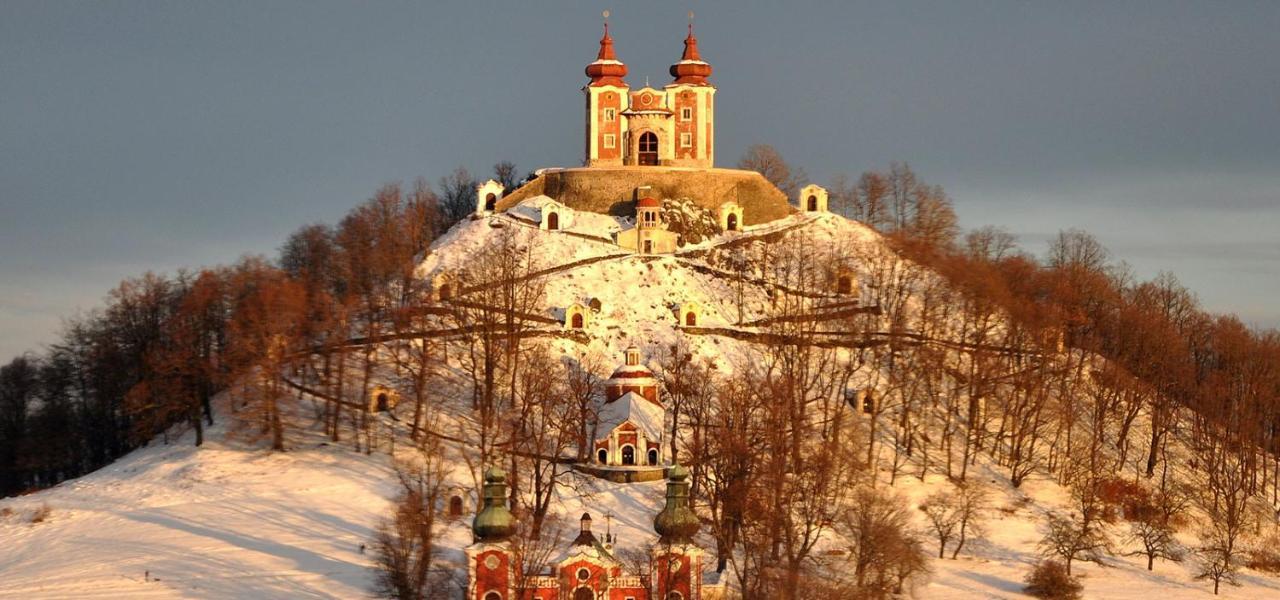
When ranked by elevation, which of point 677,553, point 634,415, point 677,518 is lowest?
point 677,553

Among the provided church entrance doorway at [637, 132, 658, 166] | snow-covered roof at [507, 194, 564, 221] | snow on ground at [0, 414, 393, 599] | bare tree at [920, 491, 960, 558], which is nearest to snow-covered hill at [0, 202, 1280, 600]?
snow on ground at [0, 414, 393, 599]

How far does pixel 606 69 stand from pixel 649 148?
16.9 feet

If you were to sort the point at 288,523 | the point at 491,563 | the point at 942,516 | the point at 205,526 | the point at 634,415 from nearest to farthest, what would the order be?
the point at 491,563 → the point at 205,526 → the point at 288,523 → the point at 942,516 → the point at 634,415

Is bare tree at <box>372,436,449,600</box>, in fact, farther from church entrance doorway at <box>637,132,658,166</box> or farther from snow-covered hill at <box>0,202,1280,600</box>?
church entrance doorway at <box>637,132,658,166</box>

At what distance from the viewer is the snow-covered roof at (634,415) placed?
9219 cm

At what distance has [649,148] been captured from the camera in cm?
11931

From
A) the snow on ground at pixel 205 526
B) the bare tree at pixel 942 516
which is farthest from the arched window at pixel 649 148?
the bare tree at pixel 942 516

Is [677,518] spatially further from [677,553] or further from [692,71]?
[692,71]

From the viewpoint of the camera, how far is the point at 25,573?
76500 mm

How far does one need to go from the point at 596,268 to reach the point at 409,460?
22699 millimetres

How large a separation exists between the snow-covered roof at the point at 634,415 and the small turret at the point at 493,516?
23.8 metres

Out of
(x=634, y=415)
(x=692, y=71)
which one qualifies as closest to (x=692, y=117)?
(x=692, y=71)

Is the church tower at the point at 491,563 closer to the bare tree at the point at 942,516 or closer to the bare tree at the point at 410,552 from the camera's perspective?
the bare tree at the point at 410,552

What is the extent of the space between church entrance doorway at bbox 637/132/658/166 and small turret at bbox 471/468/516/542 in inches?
2084
